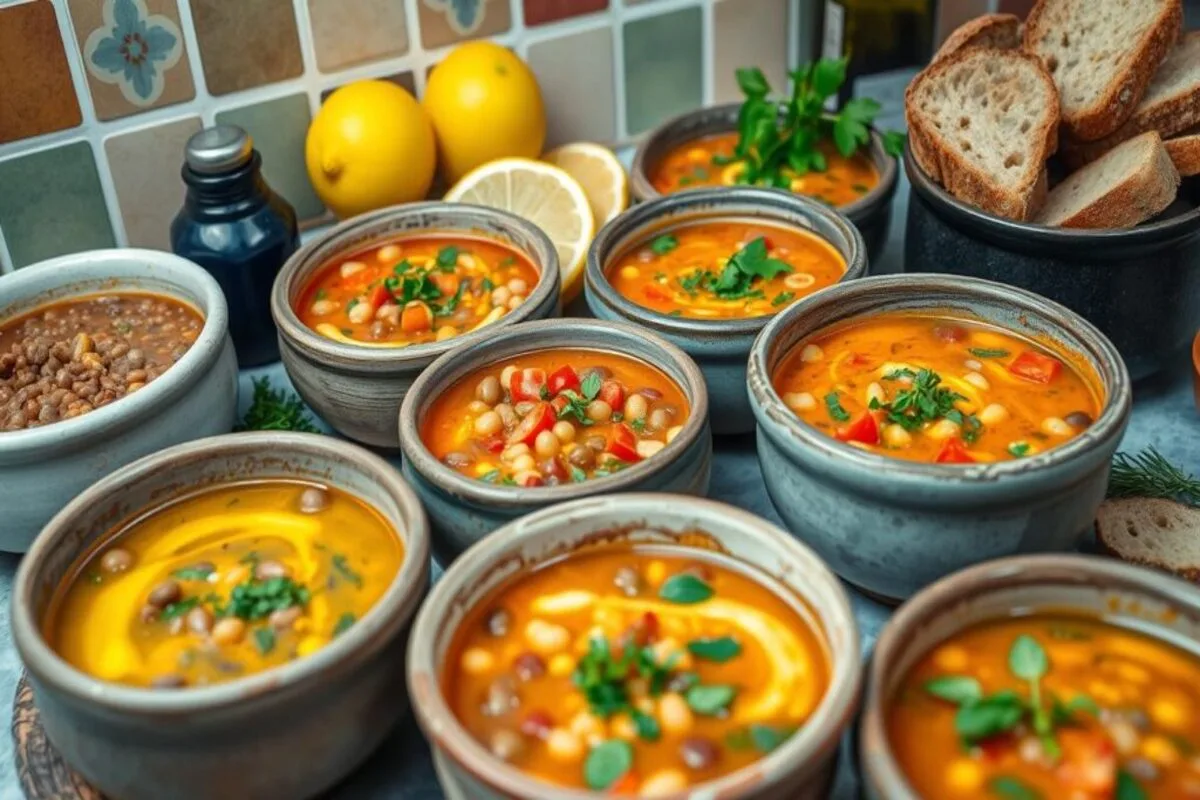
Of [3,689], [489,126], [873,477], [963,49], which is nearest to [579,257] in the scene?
[489,126]

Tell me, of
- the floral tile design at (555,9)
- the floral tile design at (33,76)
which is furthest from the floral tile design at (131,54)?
the floral tile design at (555,9)

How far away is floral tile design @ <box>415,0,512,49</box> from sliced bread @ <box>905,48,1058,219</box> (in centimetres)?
78

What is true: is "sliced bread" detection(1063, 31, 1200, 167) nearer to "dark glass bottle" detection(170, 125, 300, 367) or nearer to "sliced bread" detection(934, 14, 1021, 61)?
"sliced bread" detection(934, 14, 1021, 61)

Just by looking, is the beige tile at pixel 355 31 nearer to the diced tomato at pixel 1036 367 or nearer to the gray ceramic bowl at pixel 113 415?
the gray ceramic bowl at pixel 113 415

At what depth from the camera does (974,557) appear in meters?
1.49

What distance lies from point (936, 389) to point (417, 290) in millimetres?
795

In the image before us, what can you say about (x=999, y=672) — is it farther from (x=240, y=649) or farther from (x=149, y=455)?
(x=149, y=455)

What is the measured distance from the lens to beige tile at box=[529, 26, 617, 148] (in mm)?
2439

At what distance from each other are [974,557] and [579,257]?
0.90m

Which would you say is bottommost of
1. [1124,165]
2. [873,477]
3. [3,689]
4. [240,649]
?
[3,689]

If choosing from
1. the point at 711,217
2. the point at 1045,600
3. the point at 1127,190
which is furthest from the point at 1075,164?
the point at 1045,600

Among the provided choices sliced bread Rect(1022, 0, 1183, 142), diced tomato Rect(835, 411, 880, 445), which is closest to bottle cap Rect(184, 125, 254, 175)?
diced tomato Rect(835, 411, 880, 445)

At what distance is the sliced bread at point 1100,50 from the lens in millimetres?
1926

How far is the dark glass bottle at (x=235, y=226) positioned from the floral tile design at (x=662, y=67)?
776mm
